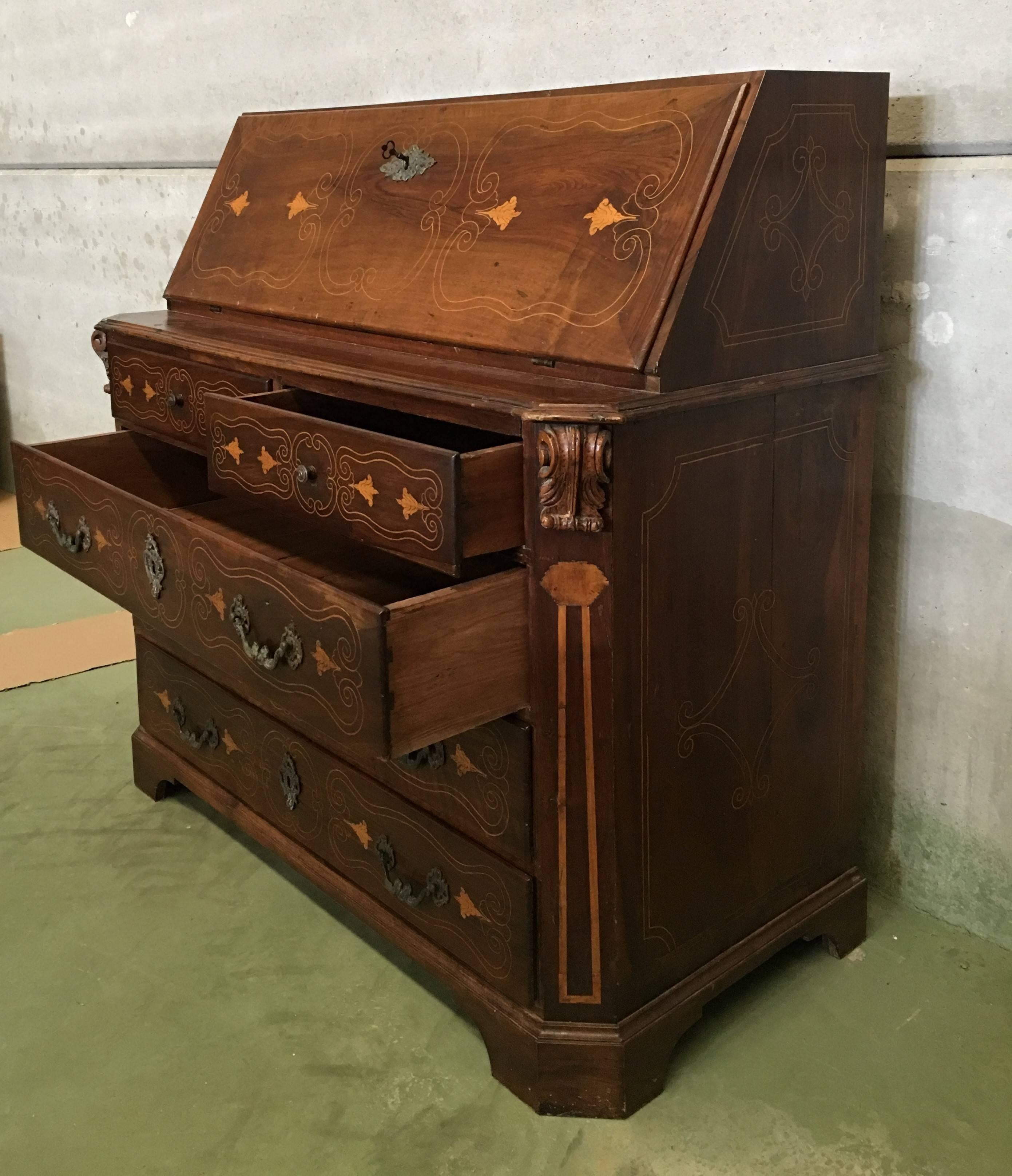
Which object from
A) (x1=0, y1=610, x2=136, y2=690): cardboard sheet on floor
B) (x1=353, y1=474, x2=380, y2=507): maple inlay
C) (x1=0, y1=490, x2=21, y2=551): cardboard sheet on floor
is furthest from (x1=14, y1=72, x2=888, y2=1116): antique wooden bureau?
(x1=0, y1=490, x2=21, y2=551): cardboard sheet on floor

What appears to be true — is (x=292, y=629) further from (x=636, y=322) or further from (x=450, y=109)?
(x=450, y=109)

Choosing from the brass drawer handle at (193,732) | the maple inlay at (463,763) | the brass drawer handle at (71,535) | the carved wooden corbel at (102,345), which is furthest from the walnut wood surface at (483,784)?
the carved wooden corbel at (102,345)

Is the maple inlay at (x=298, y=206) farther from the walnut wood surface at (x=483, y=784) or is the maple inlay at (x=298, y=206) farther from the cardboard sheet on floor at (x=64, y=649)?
the cardboard sheet on floor at (x=64, y=649)

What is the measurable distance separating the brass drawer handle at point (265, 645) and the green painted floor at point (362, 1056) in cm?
65

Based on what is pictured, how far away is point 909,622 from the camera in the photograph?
2.04 metres

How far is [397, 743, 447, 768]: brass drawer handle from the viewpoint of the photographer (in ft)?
5.73

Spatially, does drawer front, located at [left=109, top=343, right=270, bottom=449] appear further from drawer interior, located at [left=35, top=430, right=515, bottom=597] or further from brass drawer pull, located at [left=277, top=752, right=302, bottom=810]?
brass drawer pull, located at [left=277, top=752, right=302, bottom=810]

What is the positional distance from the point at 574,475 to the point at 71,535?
104 cm

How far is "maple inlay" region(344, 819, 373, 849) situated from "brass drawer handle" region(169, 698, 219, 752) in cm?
47

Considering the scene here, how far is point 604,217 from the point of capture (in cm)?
163

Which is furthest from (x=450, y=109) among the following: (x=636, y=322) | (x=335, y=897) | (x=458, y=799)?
(x=335, y=897)

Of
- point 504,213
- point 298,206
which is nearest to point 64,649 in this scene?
point 298,206

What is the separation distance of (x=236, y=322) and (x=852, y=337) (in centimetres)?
110

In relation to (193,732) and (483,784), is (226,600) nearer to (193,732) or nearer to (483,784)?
(483,784)
